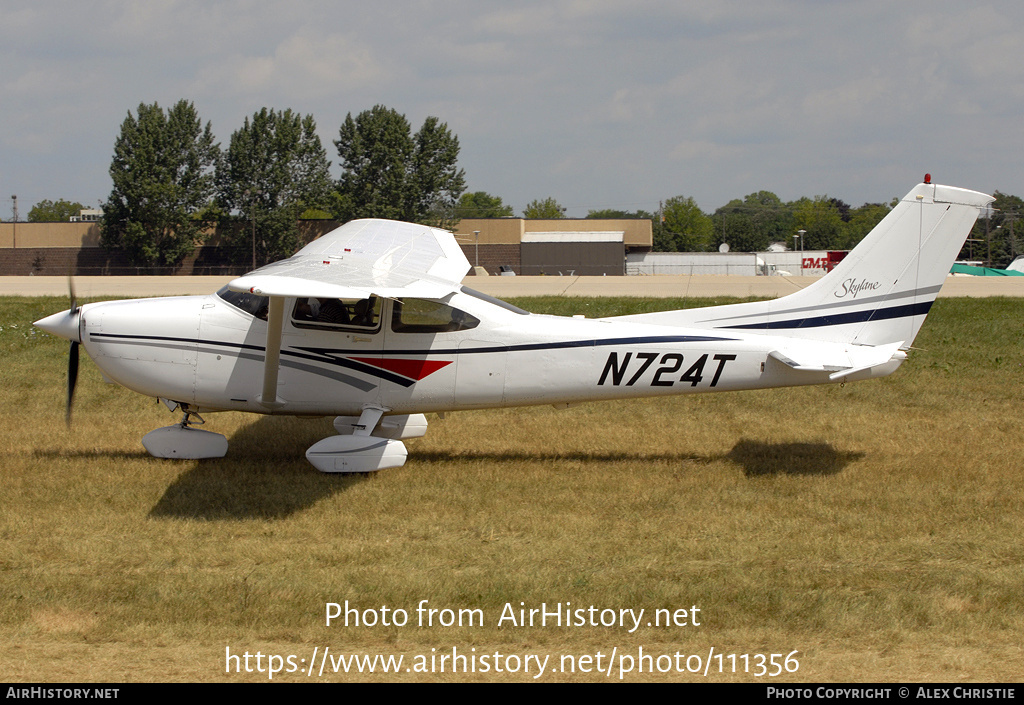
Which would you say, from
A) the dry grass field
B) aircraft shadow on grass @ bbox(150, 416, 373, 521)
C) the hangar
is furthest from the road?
the hangar

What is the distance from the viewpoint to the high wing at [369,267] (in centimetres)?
727

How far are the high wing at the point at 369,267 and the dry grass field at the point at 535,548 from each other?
2.07 m

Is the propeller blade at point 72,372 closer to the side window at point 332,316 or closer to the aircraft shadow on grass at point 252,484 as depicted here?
the aircraft shadow on grass at point 252,484

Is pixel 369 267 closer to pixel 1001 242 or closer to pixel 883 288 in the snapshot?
pixel 883 288

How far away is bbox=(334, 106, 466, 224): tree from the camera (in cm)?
6125

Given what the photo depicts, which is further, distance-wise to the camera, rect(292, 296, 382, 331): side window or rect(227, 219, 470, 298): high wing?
rect(292, 296, 382, 331): side window

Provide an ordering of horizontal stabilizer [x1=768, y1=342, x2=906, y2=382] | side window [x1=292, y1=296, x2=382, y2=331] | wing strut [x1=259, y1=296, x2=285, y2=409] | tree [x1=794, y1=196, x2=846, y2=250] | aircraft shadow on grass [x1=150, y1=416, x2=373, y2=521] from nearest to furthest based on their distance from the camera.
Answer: aircraft shadow on grass [x1=150, y1=416, x2=373, y2=521] → wing strut [x1=259, y1=296, x2=285, y2=409] → horizontal stabilizer [x1=768, y1=342, x2=906, y2=382] → side window [x1=292, y1=296, x2=382, y2=331] → tree [x1=794, y1=196, x2=846, y2=250]

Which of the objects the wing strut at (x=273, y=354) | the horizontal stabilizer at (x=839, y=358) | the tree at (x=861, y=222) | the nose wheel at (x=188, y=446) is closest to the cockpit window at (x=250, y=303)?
the wing strut at (x=273, y=354)

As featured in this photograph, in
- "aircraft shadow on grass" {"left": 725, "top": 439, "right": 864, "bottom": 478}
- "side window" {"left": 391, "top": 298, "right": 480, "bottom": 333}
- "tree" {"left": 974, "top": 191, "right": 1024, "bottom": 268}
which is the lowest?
"aircraft shadow on grass" {"left": 725, "top": 439, "right": 864, "bottom": 478}

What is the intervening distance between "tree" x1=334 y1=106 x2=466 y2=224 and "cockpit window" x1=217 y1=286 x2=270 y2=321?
170ft

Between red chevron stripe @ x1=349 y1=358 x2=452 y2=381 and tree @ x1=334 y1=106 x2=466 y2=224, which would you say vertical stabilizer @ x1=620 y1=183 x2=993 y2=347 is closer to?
red chevron stripe @ x1=349 y1=358 x2=452 y2=381

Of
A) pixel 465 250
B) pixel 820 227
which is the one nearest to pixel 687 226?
pixel 820 227
